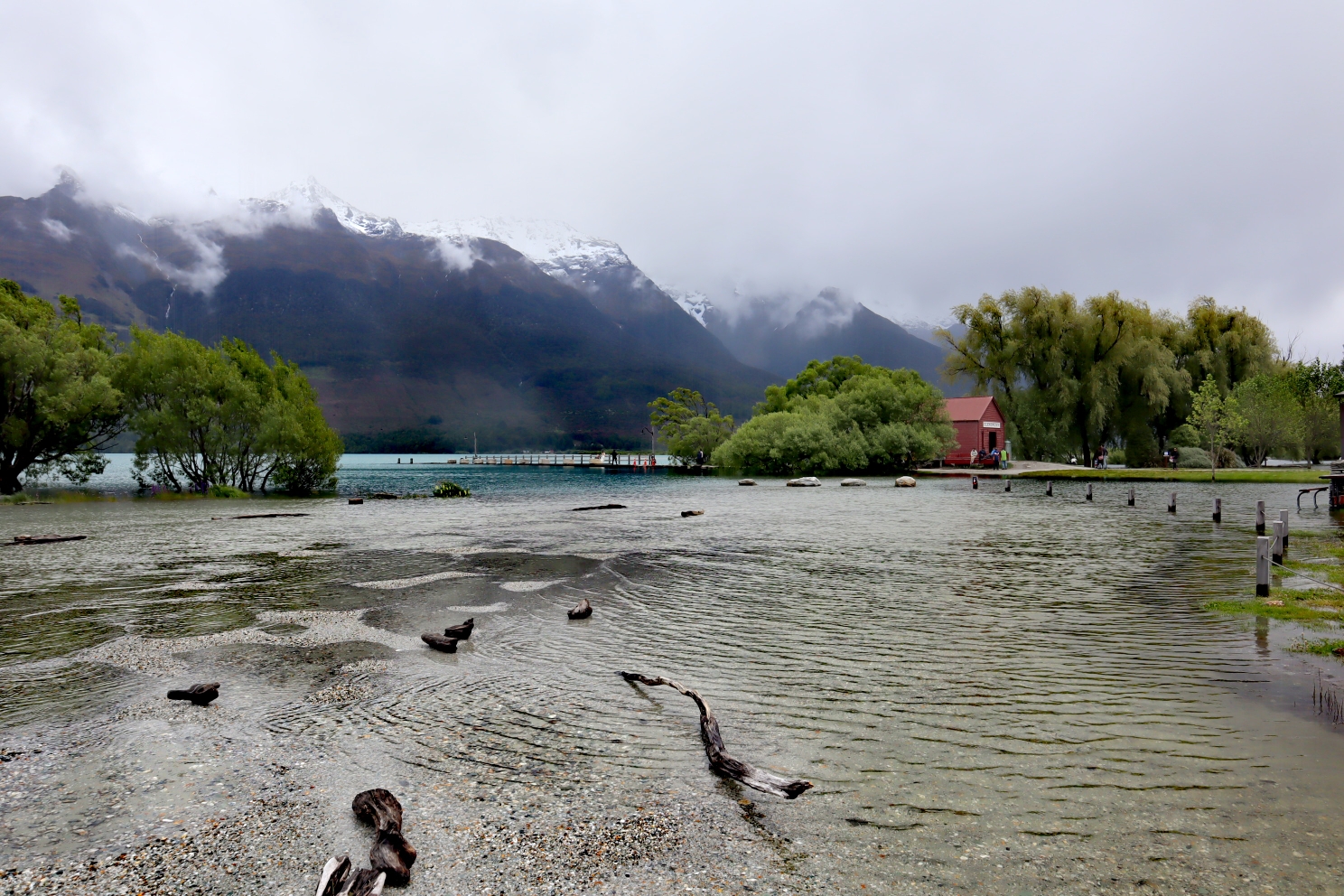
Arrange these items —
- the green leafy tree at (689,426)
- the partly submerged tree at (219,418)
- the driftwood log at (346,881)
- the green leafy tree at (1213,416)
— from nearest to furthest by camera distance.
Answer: the driftwood log at (346,881) < the partly submerged tree at (219,418) < the green leafy tree at (1213,416) < the green leafy tree at (689,426)

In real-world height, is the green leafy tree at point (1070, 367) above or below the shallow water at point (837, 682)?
above

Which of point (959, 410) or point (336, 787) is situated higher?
point (959, 410)

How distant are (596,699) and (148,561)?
16.8 metres

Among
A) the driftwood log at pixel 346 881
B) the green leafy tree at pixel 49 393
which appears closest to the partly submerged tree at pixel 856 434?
the green leafy tree at pixel 49 393

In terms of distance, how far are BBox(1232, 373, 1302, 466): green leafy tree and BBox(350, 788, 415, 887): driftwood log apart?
6981cm

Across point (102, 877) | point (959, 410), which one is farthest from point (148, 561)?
point (959, 410)

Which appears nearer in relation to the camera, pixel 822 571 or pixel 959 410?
pixel 822 571

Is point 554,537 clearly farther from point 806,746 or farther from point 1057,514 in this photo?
point 1057,514

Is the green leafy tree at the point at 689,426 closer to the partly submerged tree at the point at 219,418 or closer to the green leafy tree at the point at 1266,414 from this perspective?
the partly submerged tree at the point at 219,418

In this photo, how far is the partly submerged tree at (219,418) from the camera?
1660 inches

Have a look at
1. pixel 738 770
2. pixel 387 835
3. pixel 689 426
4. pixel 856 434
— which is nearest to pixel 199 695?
pixel 387 835

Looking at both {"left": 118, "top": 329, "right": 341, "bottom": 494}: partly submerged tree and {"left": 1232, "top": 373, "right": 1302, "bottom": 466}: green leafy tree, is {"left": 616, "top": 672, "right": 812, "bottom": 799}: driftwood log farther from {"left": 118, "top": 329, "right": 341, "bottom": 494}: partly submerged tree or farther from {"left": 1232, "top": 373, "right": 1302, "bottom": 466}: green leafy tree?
{"left": 1232, "top": 373, "right": 1302, "bottom": 466}: green leafy tree

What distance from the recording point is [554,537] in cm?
2456

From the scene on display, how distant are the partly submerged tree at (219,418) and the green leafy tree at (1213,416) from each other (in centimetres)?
6638
